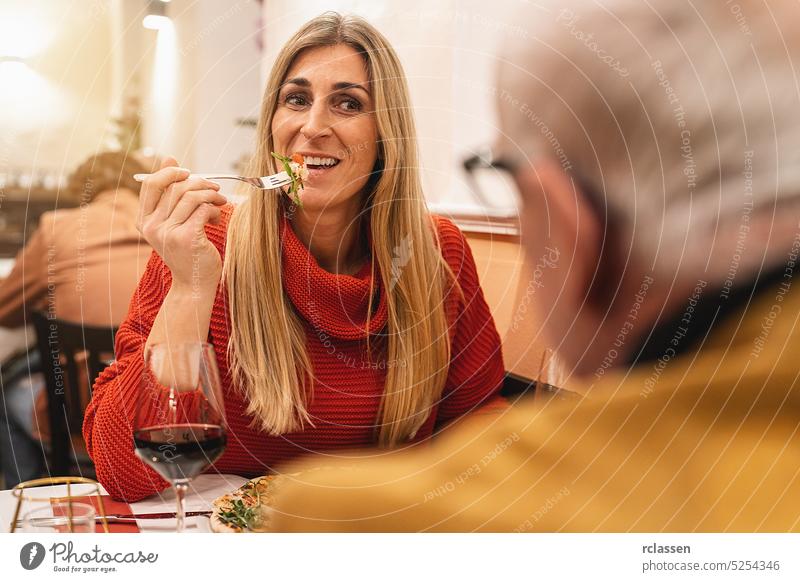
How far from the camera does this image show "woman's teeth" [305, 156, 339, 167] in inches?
27.8

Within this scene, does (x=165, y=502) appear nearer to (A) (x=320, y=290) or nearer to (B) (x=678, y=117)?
(A) (x=320, y=290)

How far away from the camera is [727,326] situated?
46 cm

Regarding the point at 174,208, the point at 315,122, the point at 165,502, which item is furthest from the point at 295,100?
the point at 165,502

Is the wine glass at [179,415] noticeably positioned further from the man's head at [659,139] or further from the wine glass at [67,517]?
the man's head at [659,139]

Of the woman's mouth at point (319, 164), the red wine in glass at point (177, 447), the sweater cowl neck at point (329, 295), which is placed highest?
the woman's mouth at point (319, 164)

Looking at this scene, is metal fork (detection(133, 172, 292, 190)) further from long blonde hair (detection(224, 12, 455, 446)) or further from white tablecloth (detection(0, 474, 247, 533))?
white tablecloth (detection(0, 474, 247, 533))

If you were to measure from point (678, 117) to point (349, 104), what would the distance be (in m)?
0.31

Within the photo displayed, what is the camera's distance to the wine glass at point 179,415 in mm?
482

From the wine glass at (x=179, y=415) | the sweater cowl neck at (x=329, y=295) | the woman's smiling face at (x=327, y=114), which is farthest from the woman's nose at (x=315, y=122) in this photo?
the wine glass at (x=179, y=415)

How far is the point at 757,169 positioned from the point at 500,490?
36cm

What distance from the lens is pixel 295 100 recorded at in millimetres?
695

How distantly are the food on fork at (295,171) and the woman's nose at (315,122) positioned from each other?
2 cm

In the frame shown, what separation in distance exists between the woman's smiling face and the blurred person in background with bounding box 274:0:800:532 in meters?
0.13
